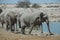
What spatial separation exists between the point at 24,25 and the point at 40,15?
47.3 inches

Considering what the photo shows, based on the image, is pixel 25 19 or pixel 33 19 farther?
pixel 25 19

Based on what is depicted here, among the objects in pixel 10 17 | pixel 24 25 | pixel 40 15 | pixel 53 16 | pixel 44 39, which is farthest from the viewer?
pixel 53 16

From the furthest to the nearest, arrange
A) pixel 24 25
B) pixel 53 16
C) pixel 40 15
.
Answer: pixel 53 16, pixel 24 25, pixel 40 15

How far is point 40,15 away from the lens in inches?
492

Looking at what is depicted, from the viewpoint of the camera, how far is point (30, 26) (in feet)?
42.2

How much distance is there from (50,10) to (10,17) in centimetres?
1502

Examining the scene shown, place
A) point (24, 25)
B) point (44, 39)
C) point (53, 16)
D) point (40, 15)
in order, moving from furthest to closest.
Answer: point (53, 16)
point (24, 25)
point (40, 15)
point (44, 39)

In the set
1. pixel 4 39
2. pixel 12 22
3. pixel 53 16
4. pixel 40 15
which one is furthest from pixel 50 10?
pixel 4 39

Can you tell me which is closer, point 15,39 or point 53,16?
point 15,39

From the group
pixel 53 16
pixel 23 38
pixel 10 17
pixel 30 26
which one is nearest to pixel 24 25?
pixel 30 26

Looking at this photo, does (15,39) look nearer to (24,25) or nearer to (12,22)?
(24,25)

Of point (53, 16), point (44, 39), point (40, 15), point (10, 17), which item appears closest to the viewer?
point (44, 39)

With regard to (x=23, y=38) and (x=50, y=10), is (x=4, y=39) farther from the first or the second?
(x=50, y=10)

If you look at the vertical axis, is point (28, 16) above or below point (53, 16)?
above
